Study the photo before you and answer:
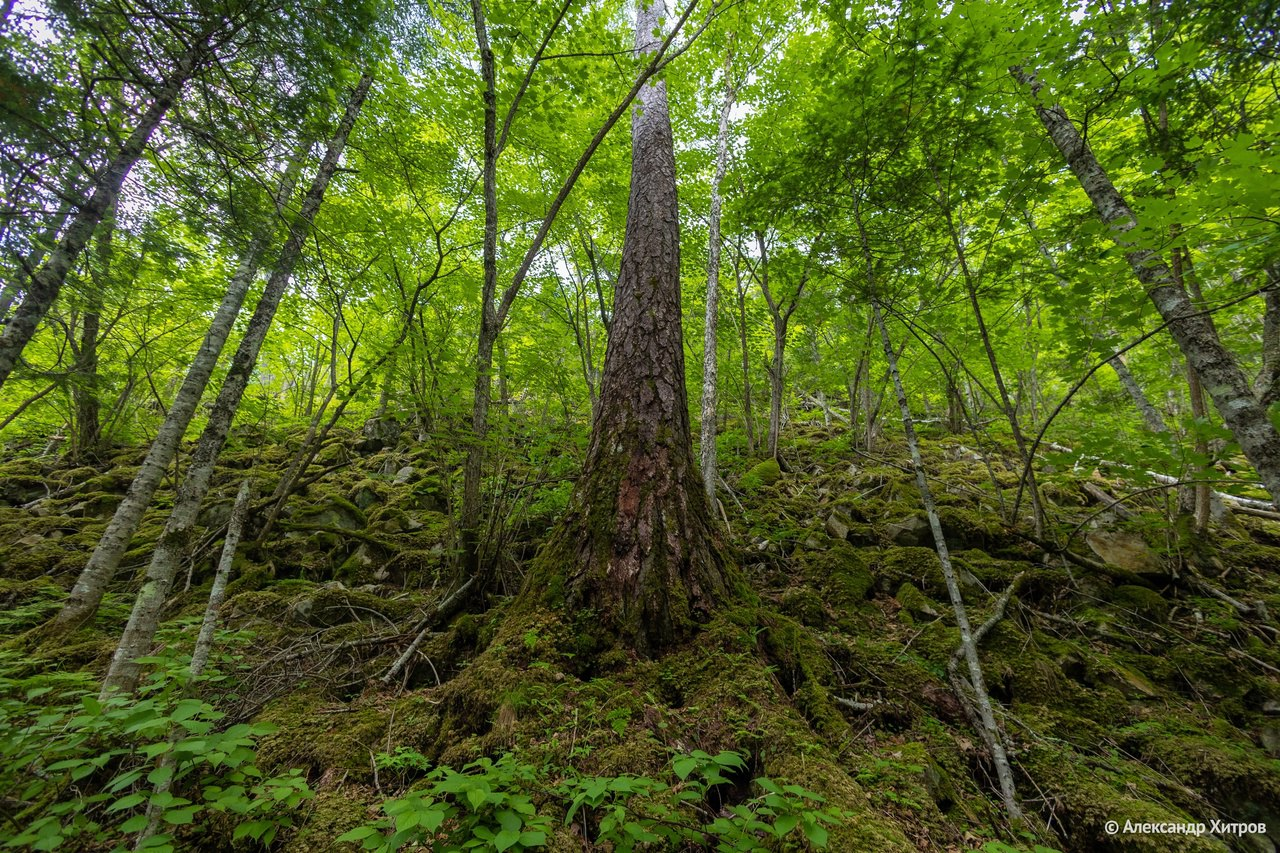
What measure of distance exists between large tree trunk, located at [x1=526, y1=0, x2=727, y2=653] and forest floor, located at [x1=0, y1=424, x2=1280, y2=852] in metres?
0.21

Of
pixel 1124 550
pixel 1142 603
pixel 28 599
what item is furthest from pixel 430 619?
pixel 1124 550

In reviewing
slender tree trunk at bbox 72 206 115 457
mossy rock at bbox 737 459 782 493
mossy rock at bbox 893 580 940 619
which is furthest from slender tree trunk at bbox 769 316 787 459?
Answer: slender tree trunk at bbox 72 206 115 457

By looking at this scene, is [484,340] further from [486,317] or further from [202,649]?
[202,649]

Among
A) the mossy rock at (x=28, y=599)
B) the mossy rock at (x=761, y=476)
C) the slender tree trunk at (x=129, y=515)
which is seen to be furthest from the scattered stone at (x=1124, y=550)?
the mossy rock at (x=28, y=599)

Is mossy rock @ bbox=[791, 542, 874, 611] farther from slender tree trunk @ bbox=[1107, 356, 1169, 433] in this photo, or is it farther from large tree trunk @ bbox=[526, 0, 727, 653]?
slender tree trunk @ bbox=[1107, 356, 1169, 433]

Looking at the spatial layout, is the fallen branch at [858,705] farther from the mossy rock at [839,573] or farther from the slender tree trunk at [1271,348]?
the slender tree trunk at [1271,348]

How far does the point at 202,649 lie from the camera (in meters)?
2.60

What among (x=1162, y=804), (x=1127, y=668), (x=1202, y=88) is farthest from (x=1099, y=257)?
(x=1162, y=804)

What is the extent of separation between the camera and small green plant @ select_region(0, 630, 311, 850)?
1428 millimetres

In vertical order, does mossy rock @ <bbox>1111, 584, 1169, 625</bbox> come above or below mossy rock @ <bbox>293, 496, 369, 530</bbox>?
below

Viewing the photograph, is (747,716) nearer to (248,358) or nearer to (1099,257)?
(1099,257)

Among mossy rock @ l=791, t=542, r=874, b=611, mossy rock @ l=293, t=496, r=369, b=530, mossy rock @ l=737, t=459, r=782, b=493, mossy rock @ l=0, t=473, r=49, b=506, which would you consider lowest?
mossy rock @ l=791, t=542, r=874, b=611

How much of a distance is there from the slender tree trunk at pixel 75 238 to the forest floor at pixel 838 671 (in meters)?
2.46

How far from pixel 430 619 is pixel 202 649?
4.23ft
